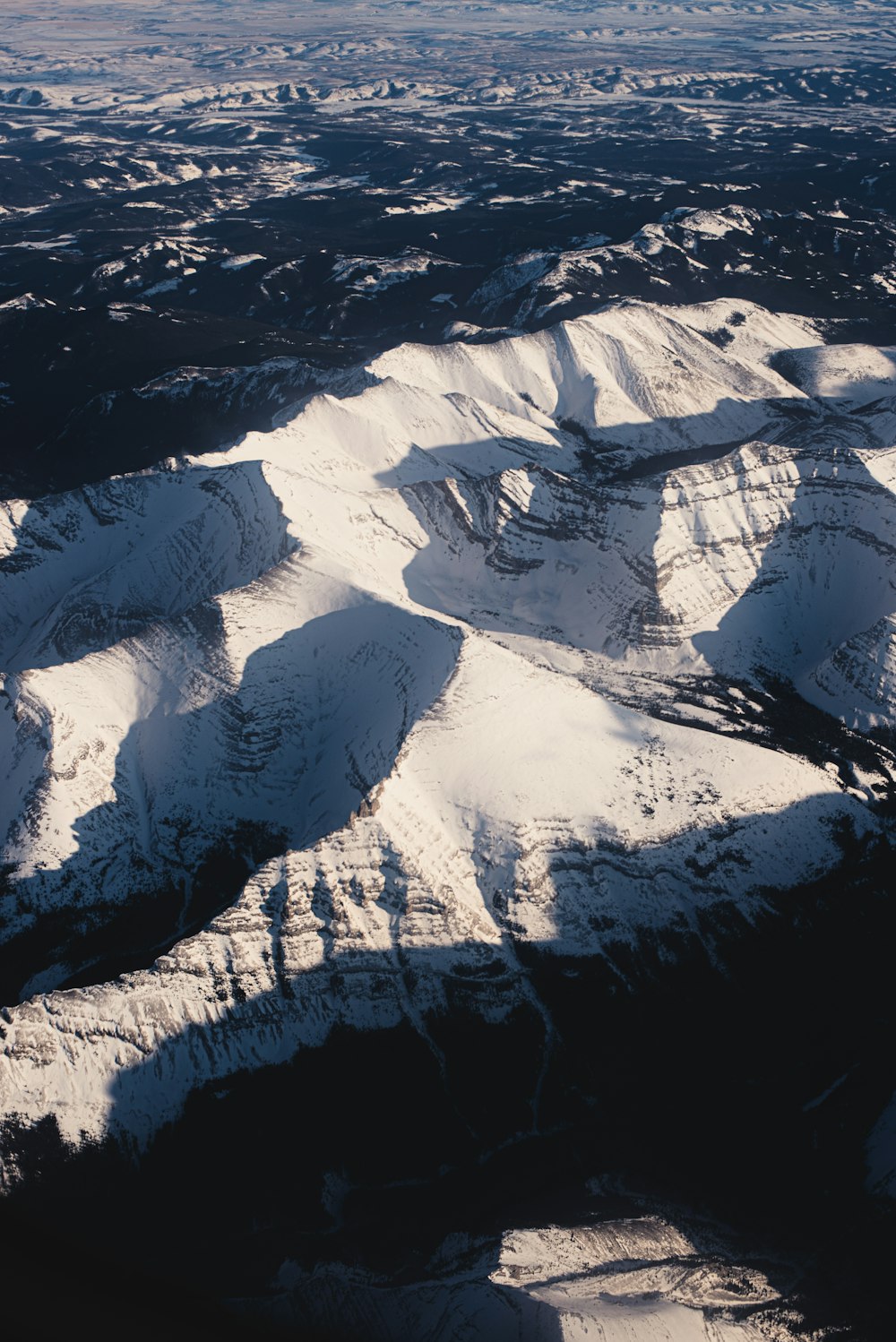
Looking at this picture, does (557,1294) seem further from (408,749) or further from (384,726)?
(384,726)

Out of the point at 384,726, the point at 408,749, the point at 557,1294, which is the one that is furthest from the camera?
the point at 384,726

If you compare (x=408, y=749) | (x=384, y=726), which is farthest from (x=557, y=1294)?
(x=384, y=726)

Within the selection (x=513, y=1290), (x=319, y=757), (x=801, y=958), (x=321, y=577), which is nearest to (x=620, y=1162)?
(x=513, y=1290)

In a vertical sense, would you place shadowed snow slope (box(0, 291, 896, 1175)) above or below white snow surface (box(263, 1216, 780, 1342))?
above

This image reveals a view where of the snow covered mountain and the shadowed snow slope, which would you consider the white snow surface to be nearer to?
the snow covered mountain

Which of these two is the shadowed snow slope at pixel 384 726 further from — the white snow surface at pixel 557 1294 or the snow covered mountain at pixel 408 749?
the white snow surface at pixel 557 1294

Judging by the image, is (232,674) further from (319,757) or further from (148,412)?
(148,412)

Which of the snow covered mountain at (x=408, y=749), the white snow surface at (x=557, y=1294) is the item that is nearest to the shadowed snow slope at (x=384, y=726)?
the snow covered mountain at (x=408, y=749)

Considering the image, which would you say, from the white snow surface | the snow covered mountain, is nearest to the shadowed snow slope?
the snow covered mountain
